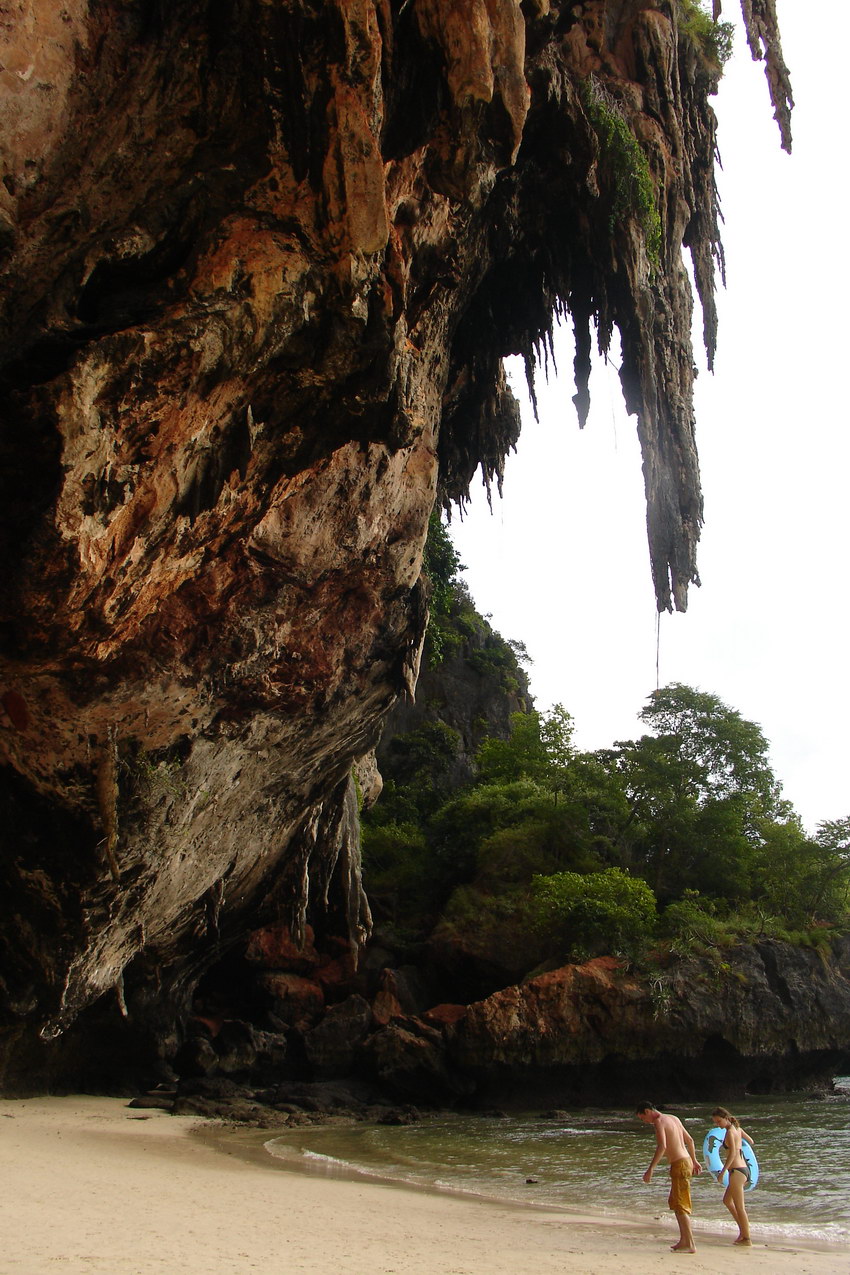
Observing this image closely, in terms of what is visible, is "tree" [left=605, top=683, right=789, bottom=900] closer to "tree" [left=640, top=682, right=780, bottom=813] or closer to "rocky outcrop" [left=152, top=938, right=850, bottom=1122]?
"tree" [left=640, top=682, right=780, bottom=813]

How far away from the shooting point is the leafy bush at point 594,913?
19219 millimetres

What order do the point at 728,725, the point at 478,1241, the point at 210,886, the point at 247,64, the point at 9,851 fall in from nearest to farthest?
the point at 247,64, the point at 478,1241, the point at 9,851, the point at 210,886, the point at 728,725

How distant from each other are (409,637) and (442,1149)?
300 inches

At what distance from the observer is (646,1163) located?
10664 millimetres

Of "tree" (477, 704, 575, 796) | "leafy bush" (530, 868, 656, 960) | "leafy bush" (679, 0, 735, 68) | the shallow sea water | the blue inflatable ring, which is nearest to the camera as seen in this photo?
the blue inflatable ring

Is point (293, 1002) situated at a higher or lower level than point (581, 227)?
Answer: lower

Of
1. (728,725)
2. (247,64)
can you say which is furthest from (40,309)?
(728,725)

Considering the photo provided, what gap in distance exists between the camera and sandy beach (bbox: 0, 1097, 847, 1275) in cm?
489

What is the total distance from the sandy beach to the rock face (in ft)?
9.64

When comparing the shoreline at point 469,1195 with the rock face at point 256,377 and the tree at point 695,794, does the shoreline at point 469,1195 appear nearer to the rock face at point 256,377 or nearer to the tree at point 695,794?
the rock face at point 256,377

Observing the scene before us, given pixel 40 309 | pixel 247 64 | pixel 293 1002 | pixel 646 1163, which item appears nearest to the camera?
pixel 40 309

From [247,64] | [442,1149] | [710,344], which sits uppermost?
[710,344]

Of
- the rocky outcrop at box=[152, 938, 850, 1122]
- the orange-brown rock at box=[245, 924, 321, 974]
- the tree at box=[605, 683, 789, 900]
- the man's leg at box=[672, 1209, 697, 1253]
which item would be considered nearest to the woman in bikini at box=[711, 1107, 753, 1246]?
the man's leg at box=[672, 1209, 697, 1253]

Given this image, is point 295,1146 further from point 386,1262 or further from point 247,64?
point 247,64
